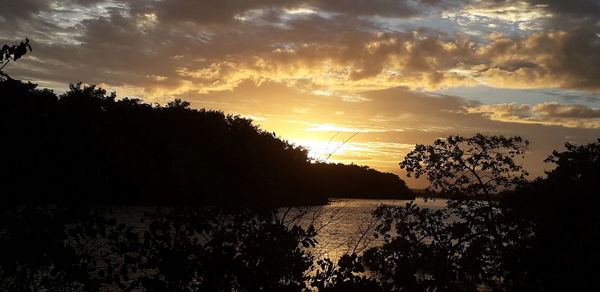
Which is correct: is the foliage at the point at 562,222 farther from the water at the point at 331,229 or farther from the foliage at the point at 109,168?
the foliage at the point at 109,168

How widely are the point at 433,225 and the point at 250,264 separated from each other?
12258 mm

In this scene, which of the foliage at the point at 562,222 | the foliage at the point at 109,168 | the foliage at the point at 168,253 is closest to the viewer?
the foliage at the point at 168,253

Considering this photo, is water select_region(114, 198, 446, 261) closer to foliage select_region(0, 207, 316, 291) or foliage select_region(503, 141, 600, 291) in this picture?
foliage select_region(0, 207, 316, 291)

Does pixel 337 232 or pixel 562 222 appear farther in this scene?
pixel 337 232

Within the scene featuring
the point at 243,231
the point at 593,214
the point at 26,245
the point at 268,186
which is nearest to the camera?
the point at 26,245

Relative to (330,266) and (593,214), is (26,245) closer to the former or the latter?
(330,266)

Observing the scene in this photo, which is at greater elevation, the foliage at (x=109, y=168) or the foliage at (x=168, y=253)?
the foliage at (x=109, y=168)

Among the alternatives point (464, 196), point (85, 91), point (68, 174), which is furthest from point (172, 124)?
point (68, 174)

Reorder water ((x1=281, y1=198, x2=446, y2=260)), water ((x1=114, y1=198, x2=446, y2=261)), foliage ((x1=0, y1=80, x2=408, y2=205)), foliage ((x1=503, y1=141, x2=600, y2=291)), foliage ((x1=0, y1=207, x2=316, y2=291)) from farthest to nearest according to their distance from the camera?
1. foliage ((x1=503, y1=141, x2=600, y2=291))
2. water ((x1=281, y1=198, x2=446, y2=260))
3. water ((x1=114, y1=198, x2=446, y2=261))
4. foliage ((x1=0, y1=80, x2=408, y2=205))
5. foliage ((x1=0, y1=207, x2=316, y2=291))

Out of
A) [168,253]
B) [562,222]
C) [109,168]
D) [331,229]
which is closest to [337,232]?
[331,229]

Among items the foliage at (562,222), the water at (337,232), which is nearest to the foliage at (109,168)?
the water at (337,232)

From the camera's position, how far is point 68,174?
305 inches

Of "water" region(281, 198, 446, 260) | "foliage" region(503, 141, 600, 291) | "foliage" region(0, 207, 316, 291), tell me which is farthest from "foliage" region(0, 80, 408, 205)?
"foliage" region(503, 141, 600, 291)

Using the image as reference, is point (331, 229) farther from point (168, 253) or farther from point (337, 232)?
point (168, 253)
